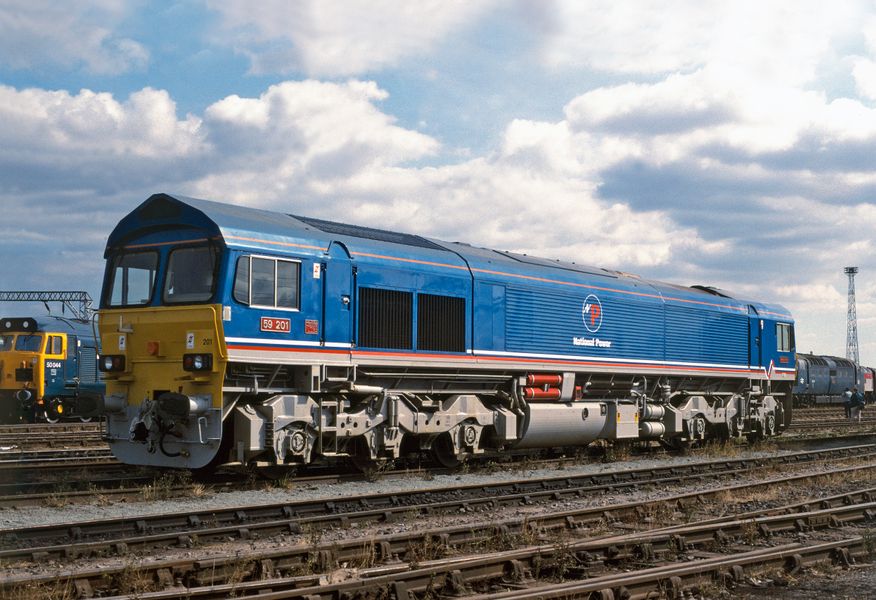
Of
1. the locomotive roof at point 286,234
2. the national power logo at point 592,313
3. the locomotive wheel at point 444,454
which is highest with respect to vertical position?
the locomotive roof at point 286,234

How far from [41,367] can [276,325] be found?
60.7 ft

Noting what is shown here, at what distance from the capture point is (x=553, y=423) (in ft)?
62.4

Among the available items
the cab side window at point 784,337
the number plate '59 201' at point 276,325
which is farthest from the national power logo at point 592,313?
the cab side window at point 784,337

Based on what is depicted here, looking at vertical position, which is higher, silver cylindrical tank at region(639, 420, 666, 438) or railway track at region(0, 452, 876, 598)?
silver cylindrical tank at region(639, 420, 666, 438)

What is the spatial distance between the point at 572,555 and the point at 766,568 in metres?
1.93

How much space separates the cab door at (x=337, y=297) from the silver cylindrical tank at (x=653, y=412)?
30.5 feet

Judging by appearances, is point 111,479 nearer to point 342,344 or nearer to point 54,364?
point 342,344

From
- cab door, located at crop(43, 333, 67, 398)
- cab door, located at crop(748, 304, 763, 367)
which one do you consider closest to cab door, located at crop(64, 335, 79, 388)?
cab door, located at crop(43, 333, 67, 398)

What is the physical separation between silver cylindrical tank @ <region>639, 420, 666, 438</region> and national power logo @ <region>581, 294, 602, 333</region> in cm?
285

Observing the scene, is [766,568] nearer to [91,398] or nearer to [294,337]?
[294,337]

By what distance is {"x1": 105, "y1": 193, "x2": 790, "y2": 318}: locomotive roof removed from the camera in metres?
14.0

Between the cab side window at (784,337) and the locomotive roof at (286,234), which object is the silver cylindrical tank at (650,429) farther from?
the cab side window at (784,337)

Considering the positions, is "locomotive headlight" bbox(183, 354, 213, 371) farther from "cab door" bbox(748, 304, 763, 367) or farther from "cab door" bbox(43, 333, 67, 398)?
"cab door" bbox(43, 333, 67, 398)

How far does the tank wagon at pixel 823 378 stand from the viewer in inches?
2105
